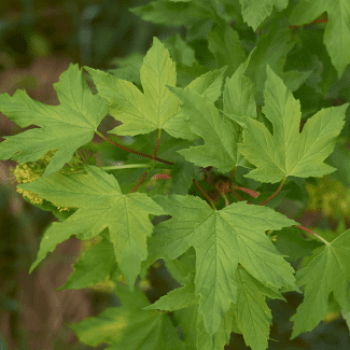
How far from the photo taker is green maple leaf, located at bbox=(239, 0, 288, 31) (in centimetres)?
58

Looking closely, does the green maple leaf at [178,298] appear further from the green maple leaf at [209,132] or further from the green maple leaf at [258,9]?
the green maple leaf at [258,9]

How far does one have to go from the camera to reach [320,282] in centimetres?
60

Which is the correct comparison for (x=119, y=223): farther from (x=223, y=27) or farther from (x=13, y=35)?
(x=13, y=35)

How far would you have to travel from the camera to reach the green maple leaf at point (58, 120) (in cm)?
54

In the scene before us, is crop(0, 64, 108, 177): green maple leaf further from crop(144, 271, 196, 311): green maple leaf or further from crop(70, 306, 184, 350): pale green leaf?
crop(70, 306, 184, 350): pale green leaf

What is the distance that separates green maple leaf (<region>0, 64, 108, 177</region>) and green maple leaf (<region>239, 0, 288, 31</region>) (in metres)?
0.30

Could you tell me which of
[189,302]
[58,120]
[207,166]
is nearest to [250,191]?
[207,166]

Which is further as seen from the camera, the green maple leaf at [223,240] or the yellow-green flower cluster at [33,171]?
the yellow-green flower cluster at [33,171]

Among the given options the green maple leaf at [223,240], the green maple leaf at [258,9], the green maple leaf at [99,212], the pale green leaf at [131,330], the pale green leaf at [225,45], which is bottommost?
the pale green leaf at [131,330]

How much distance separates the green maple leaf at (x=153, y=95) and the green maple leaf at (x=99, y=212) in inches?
4.3

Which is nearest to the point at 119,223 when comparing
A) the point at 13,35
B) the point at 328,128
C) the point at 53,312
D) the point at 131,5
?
the point at 328,128

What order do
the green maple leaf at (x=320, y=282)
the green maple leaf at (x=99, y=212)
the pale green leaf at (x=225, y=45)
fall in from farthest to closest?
the pale green leaf at (x=225, y=45)
the green maple leaf at (x=320, y=282)
the green maple leaf at (x=99, y=212)

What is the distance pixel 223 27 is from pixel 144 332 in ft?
2.40

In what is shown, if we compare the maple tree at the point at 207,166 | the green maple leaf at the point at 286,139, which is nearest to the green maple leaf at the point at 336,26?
the maple tree at the point at 207,166
